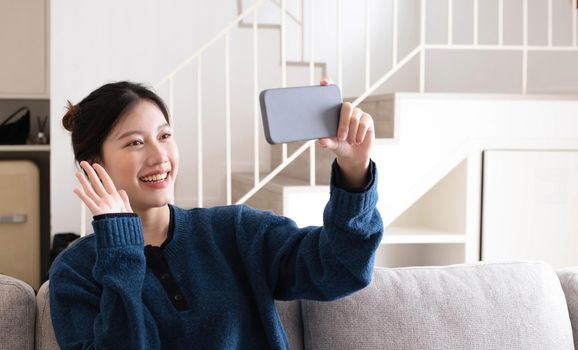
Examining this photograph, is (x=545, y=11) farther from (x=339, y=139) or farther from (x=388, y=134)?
(x=339, y=139)

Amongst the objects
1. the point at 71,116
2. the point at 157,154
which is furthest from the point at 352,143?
the point at 71,116

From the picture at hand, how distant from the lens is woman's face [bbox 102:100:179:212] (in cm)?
156

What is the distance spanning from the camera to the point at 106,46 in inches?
160

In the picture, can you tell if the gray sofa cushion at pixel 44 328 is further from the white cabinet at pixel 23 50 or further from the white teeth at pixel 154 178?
the white cabinet at pixel 23 50

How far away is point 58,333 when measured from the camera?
148 cm

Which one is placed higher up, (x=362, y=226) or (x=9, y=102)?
(x=9, y=102)

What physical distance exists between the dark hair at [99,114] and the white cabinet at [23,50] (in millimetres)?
3504

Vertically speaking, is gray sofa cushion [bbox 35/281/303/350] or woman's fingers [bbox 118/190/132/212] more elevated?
woman's fingers [bbox 118/190/132/212]

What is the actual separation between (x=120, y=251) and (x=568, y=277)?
1.07m

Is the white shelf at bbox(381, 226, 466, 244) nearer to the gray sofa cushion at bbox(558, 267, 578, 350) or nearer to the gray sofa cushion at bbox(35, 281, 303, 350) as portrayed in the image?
the gray sofa cushion at bbox(558, 267, 578, 350)

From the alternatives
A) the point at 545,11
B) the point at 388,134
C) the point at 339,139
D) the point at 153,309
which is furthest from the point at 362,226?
the point at 545,11

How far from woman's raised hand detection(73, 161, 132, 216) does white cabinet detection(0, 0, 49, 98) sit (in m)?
3.74

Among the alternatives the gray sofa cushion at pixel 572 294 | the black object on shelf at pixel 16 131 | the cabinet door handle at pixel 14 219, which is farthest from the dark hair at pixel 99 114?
the black object on shelf at pixel 16 131

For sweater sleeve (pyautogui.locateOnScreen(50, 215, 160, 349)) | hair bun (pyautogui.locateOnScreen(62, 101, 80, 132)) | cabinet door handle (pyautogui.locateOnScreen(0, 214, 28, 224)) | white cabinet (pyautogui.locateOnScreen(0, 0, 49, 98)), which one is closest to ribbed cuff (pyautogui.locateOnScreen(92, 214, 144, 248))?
sweater sleeve (pyautogui.locateOnScreen(50, 215, 160, 349))
